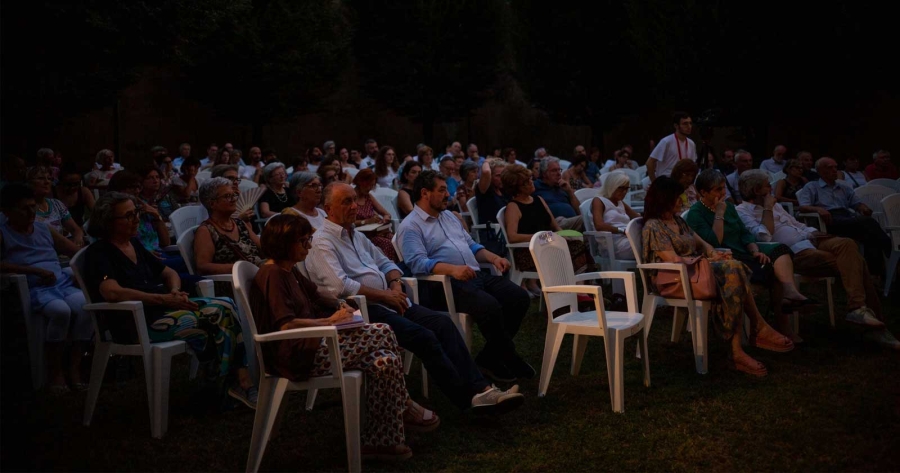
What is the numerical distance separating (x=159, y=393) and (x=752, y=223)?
372 centimetres

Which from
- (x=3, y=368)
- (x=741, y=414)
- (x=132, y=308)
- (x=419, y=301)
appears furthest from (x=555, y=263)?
(x=3, y=368)

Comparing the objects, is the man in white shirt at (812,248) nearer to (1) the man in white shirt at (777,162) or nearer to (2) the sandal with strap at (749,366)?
(2) the sandal with strap at (749,366)

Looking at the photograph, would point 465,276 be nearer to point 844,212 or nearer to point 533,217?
point 533,217

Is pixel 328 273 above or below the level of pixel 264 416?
above

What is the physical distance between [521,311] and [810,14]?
9.86m

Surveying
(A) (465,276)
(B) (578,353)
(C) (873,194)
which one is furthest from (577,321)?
(C) (873,194)

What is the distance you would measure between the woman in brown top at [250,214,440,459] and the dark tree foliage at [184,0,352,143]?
37.8 feet

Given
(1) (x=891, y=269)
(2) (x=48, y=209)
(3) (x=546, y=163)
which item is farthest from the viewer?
(3) (x=546, y=163)

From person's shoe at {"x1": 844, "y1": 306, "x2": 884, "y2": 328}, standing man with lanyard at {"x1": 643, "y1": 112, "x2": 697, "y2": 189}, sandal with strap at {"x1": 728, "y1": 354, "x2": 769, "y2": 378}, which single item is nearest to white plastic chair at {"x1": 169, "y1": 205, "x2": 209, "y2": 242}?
sandal with strap at {"x1": 728, "y1": 354, "x2": 769, "y2": 378}

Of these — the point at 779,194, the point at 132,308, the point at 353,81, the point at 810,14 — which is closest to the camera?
the point at 132,308

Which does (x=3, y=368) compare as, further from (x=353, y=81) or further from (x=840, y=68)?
(x=353, y=81)

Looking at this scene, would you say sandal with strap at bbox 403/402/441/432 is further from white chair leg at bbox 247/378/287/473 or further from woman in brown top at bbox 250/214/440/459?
white chair leg at bbox 247/378/287/473

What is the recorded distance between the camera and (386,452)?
3361 millimetres

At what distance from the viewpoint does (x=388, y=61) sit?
17.7 metres
